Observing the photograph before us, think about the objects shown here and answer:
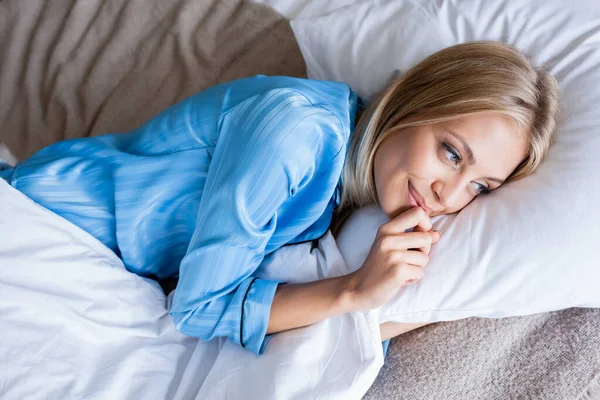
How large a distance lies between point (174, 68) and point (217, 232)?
0.68 metres

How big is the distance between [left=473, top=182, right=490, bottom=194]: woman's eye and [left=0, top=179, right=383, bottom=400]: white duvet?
0.27m

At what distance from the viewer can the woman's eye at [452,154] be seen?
0.96 m

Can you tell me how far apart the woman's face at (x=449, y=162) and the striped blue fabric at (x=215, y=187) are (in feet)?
0.34

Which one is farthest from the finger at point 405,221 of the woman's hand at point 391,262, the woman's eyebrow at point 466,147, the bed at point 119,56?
the bed at point 119,56

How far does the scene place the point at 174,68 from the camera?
4.87ft

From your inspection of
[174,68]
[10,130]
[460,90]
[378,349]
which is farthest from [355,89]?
[10,130]

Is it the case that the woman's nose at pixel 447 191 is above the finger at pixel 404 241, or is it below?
above

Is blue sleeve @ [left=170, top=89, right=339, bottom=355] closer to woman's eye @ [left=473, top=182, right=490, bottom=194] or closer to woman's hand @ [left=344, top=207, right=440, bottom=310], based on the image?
woman's hand @ [left=344, top=207, right=440, bottom=310]

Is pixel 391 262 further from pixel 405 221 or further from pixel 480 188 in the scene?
pixel 480 188

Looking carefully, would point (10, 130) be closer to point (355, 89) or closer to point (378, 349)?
point (355, 89)

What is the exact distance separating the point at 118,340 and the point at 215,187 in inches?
12.4

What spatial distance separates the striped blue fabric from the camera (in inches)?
37.3

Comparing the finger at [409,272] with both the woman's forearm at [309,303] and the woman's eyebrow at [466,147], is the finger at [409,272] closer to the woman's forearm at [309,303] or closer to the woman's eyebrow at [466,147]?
the woman's forearm at [309,303]

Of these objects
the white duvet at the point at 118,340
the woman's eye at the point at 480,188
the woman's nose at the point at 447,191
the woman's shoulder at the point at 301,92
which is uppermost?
the woman's shoulder at the point at 301,92
